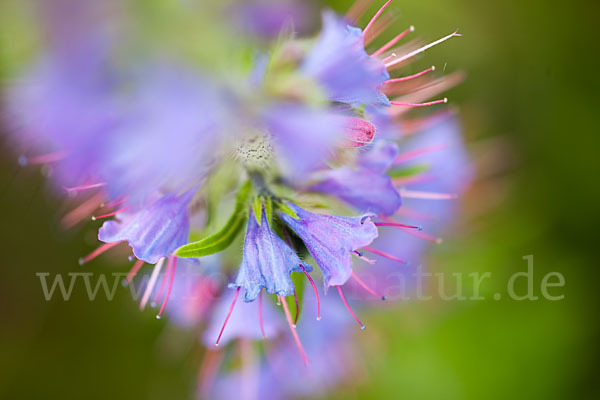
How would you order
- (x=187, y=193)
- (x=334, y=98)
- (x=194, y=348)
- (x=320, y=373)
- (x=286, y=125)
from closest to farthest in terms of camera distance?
(x=286, y=125), (x=334, y=98), (x=187, y=193), (x=320, y=373), (x=194, y=348)

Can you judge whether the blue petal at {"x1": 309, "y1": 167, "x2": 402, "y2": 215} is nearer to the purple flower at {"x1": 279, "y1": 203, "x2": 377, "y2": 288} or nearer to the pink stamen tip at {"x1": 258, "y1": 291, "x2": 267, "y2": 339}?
the purple flower at {"x1": 279, "y1": 203, "x2": 377, "y2": 288}

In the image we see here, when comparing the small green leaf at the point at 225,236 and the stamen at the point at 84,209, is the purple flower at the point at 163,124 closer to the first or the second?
the small green leaf at the point at 225,236

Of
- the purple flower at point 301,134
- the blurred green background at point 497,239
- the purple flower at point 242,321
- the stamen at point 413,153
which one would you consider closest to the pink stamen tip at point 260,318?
the purple flower at point 242,321

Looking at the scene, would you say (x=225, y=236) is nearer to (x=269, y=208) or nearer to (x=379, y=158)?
(x=269, y=208)

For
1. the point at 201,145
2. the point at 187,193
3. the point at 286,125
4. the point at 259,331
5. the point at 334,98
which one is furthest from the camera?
the point at 259,331

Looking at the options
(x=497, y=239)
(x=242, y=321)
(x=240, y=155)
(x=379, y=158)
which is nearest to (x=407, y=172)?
(x=379, y=158)

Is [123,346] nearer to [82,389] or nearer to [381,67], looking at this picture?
[82,389]

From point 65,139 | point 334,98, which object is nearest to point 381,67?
point 334,98

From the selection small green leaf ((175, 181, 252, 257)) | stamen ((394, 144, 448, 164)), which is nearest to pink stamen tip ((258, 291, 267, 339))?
small green leaf ((175, 181, 252, 257))
